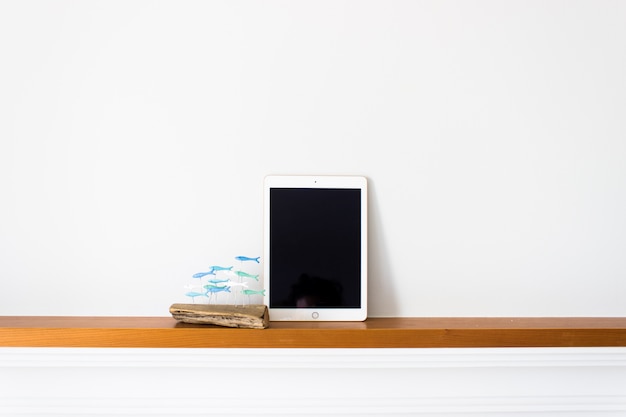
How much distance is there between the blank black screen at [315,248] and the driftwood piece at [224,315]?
0.09 m

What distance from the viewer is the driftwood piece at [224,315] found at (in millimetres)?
1061

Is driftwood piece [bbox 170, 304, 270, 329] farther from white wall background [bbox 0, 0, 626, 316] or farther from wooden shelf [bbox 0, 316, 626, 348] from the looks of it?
white wall background [bbox 0, 0, 626, 316]

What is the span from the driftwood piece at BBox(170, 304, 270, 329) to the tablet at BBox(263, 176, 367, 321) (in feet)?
0.26

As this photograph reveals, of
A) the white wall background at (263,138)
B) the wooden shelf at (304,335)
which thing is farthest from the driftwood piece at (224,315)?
the white wall background at (263,138)

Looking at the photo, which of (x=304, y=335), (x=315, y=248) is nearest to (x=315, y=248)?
(x=315, y=248)

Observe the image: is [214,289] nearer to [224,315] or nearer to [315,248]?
[224,315]

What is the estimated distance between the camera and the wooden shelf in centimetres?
105

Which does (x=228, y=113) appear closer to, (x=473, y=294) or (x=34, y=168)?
(x=34, y=168)

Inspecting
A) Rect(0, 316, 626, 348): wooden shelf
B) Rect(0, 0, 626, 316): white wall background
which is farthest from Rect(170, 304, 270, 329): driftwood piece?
Rect(0, 0, 626, 316): white wall background

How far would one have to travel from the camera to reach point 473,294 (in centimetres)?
122

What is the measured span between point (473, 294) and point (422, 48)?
533 millimetres

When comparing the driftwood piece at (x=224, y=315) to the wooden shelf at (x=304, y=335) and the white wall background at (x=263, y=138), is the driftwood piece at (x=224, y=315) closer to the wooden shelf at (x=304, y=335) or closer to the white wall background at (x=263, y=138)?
the wooden shelf at (x=304, y=335)
